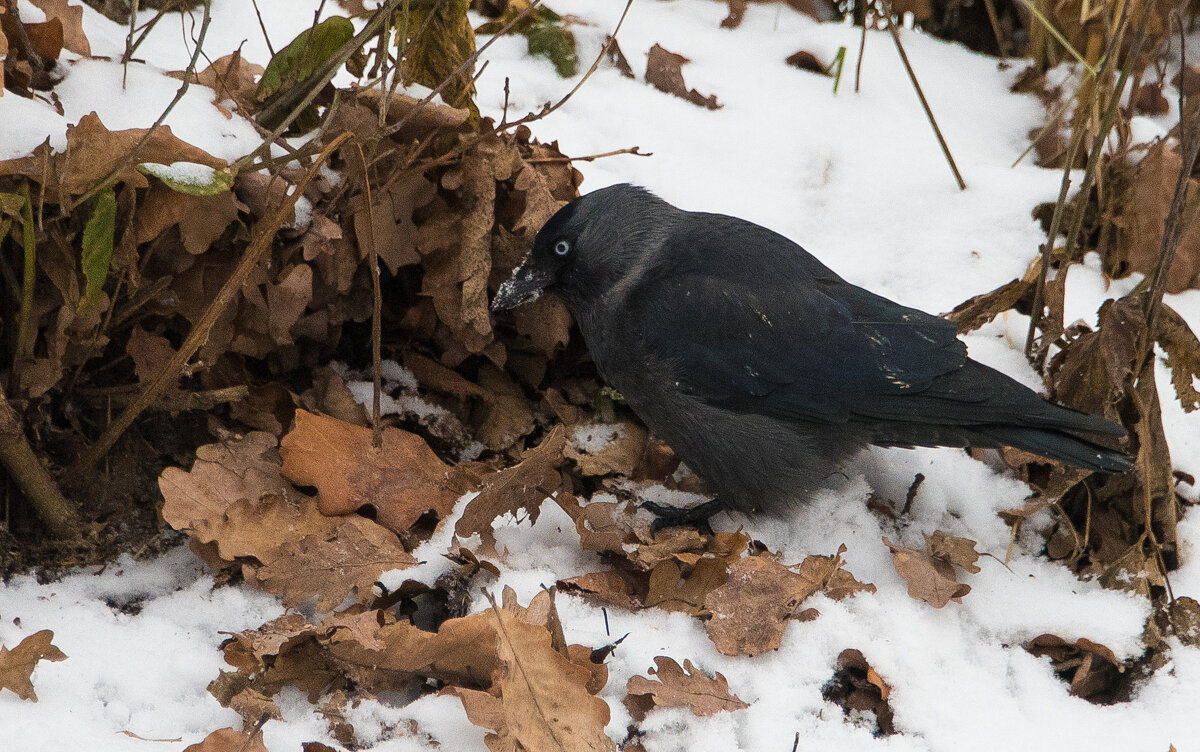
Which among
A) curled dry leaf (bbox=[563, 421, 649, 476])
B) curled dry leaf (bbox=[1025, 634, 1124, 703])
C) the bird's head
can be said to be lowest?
curled dry leaf (bbox=[1025, 634, 1124, 703])

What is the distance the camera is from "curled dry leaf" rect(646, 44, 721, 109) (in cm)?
455

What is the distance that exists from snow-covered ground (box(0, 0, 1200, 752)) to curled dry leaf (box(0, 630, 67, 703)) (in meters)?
0.04

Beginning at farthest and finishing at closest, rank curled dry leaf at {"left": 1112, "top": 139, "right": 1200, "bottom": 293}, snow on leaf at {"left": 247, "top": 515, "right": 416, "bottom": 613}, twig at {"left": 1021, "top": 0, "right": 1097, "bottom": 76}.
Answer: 1. twig at {"left": 1021, "top": 0, "right": 1097, "bottom": 76}
2. curled dry leaf at {"left": 1112, "top": 139, "right": 1200, "bottom": 293}
3. snow on leaf at {"left": 247, "top": 515, "right": 416, "bottom": 613}

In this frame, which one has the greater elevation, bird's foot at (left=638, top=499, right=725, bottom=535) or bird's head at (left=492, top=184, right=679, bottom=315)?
bird's head at (left=492, top=184, right=679, bottom=315)

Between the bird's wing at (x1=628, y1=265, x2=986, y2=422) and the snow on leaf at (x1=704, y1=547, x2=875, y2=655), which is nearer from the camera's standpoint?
the snow on leaf at (x1=704, y1=547, x2=875, y2=655)

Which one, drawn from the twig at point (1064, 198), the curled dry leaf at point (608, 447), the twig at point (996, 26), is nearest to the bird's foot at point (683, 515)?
the curled dry leaf at point (608, 447)

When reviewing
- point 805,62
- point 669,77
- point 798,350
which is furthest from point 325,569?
point 805,62

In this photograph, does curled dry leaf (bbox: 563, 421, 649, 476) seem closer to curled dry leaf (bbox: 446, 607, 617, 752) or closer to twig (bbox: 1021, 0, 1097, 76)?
curled dry leaf (bbox: 446, 607, 617, 752)

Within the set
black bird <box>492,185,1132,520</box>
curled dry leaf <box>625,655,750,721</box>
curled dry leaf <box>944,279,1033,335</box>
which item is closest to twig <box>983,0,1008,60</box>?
curled dry leaf <box>944,279,1033,335</box>

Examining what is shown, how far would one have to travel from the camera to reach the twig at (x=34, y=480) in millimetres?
2547

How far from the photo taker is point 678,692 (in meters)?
2.39

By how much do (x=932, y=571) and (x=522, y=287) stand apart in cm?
153

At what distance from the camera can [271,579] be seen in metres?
2.62

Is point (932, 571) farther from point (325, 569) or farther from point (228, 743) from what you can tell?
point (228, 743)
